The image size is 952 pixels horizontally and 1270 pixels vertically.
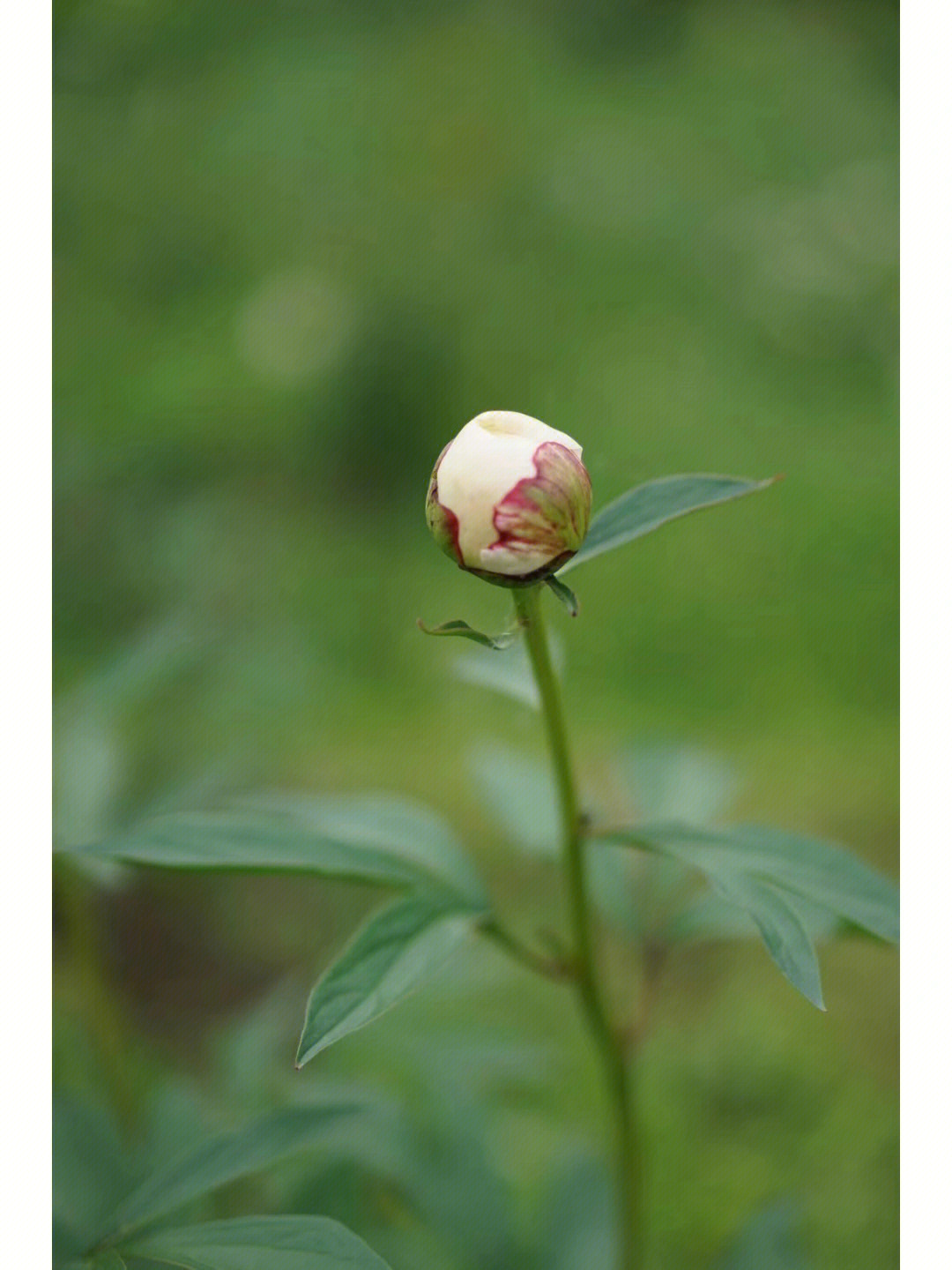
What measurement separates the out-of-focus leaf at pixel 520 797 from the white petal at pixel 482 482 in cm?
34

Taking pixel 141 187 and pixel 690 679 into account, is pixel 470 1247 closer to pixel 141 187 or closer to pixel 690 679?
pixel 690 679

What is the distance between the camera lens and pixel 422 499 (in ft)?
5.05

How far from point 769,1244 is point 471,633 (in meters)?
0.52

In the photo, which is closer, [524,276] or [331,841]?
[331,841]

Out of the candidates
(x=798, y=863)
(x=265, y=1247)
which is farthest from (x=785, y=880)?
(x=265, y=1247)

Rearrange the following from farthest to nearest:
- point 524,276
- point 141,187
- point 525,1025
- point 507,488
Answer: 1. point 524,276
2. point 141,187
3. point 525,1025
4. point 507,488

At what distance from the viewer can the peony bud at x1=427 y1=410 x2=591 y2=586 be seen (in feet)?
1.57

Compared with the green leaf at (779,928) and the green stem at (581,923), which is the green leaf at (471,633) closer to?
the green stem at (581,923)

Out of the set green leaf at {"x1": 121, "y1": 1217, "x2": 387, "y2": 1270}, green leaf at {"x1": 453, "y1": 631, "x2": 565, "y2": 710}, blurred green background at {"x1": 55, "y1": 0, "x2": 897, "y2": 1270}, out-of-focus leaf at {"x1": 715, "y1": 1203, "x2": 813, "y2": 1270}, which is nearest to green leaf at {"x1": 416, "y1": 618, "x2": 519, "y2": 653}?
green leaf at {"x1": 453, "y1": 631, "x2": 565, "y2": 710}
